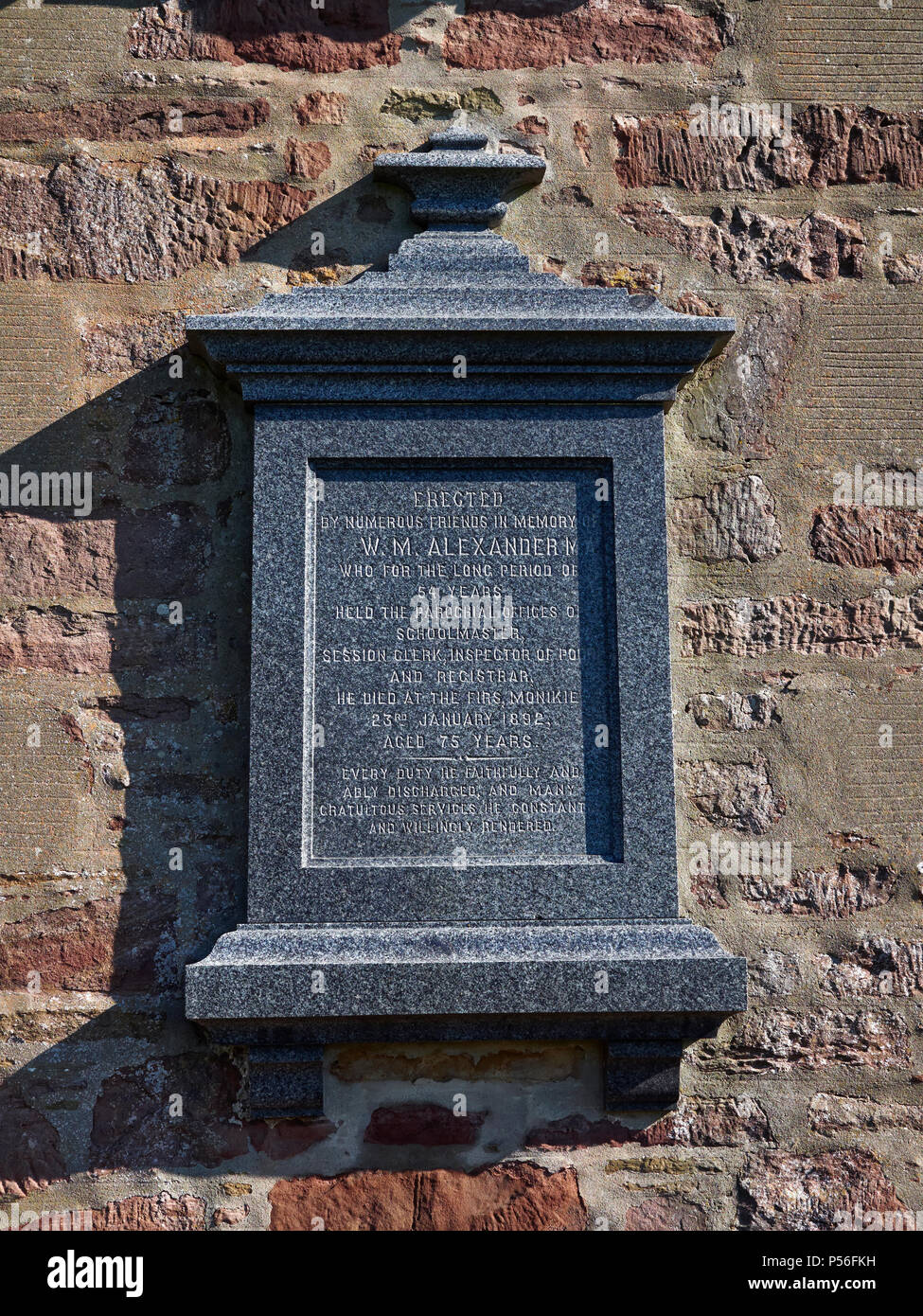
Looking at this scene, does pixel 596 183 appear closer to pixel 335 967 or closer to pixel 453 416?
pixel 453 416

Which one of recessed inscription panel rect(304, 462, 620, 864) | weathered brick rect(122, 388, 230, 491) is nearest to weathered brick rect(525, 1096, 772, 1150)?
recessed inscription panel rect(304, 462, 620, 864)

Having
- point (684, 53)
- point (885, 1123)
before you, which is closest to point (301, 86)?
point (684, 53)

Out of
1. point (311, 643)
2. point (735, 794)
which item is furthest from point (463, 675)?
point (735, 794)

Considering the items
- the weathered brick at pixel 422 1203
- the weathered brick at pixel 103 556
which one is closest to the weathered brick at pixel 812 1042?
the weathered brick at pixel 422 1203

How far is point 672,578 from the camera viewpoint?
279 centimetres

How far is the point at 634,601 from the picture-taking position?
262cm

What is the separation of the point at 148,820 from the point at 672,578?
1507mm

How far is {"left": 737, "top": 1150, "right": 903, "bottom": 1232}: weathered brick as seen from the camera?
8.39ft

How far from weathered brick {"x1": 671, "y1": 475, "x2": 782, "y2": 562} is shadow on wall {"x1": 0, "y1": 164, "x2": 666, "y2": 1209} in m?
1.13

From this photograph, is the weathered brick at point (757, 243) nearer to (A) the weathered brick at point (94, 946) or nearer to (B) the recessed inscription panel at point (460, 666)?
(B) the recessed inscription panel at point (460, 666)

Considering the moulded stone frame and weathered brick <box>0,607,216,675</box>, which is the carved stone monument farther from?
weathered brick <box>0,607,216,675</box>

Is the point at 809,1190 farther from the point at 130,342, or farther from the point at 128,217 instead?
the point at 128,217

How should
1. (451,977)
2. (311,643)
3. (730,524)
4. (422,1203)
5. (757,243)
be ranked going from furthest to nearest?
(757,243) < (730,524) < (311,643) < (422,1203) < (451,977)

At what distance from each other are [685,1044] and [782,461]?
1.55 meters
